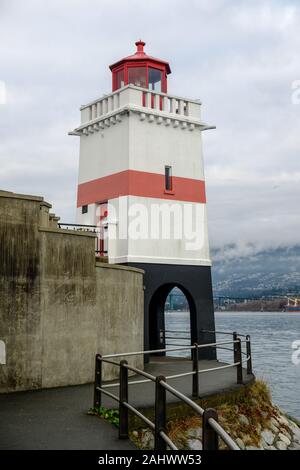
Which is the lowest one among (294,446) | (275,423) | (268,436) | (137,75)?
(294,446)

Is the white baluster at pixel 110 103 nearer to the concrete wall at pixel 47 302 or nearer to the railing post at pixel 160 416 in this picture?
the concrete wall at pixel 47 302

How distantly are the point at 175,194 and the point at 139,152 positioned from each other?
2015 mm

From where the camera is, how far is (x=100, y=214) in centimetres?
1938

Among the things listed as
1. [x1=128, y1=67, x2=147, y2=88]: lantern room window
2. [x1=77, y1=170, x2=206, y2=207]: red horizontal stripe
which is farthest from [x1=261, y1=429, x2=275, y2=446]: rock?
[x1=128, y1=67, x2=147, y2=88]: lantern room window

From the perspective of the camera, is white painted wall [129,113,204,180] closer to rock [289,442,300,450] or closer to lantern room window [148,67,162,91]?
lantern room window [148,67,162,91]

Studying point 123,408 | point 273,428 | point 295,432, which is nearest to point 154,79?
point 273,428

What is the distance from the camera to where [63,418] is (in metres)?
8.63

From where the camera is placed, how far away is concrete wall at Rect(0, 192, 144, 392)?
11336 millimetres

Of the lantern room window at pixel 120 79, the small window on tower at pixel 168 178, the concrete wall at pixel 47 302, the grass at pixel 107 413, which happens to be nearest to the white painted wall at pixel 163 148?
the small window on tower at pixel 168 178

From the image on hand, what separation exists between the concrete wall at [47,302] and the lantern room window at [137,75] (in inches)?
320

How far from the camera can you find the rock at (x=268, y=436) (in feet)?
41.0

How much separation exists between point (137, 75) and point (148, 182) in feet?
13.7

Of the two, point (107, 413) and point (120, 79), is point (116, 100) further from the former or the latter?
point (107, 413)

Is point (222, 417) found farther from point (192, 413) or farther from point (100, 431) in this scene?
point (100, 431)
